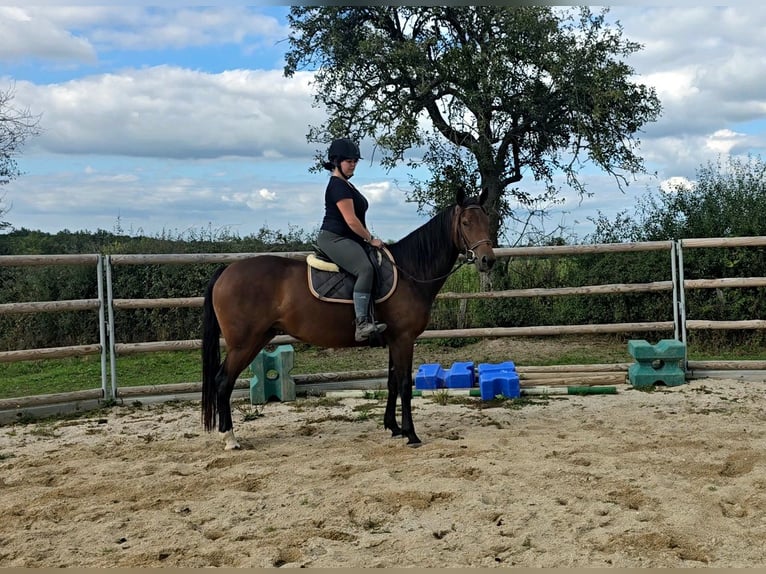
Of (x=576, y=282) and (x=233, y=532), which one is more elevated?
(x=576, y=282)

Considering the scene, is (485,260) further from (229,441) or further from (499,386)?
(229,441)

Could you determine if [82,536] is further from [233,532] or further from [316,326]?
[316,326]

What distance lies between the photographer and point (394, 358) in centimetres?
578

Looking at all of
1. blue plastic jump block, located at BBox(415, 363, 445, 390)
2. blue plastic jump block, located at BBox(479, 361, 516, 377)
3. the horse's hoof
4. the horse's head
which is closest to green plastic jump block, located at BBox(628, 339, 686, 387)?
blue plastic jump block, located at BBox(479, 361, 516, 377)

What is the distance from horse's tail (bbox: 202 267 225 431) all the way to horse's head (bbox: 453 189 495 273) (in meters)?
2.16

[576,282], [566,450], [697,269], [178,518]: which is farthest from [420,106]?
[178,518]

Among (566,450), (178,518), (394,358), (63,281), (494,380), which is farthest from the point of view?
(63,281)

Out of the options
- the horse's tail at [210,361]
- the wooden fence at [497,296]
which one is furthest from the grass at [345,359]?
the horse's tail at [210,361]

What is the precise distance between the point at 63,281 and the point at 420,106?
755 cm

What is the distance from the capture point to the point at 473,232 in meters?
5.62

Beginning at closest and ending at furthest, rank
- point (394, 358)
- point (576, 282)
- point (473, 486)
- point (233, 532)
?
point (233, 532) < point (473, 486) < point (394, 358) < point (576, 282)

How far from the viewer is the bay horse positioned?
5.73 meters

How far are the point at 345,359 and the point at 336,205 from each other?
17.9 feet

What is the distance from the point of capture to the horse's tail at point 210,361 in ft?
18.9
